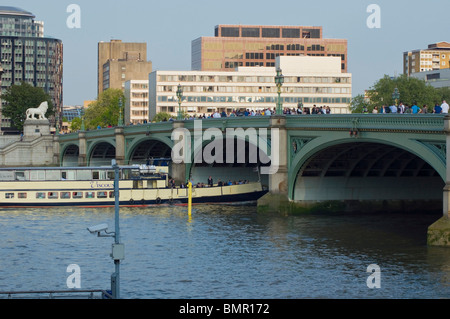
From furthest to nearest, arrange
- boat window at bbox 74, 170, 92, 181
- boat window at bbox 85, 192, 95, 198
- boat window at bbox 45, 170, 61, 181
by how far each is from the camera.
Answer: boat window at bbox 74, 170, 92, 181, boat window at bbox 45, 170, 61, 181, boat window at bbox 85, 192, 95, 198

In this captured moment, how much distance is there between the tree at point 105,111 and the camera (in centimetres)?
17388

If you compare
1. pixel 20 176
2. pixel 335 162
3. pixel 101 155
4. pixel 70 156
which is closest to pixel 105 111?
pixel 70 156

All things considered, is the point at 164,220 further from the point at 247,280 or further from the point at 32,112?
the point at 32,112

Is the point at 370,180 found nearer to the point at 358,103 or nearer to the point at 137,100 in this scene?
the point at 358,103

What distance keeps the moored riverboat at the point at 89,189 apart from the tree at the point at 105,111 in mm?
95251

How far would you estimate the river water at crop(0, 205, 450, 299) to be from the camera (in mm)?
38562

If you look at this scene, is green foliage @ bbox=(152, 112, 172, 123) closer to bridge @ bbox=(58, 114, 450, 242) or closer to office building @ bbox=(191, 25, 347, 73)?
office building @ bbox=(191, 25, 347, 73)

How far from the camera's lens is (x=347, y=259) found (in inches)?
1806

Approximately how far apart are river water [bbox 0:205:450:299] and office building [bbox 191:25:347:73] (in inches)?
4423

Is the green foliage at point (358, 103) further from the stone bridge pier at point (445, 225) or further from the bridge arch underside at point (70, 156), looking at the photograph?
the stone bridge pier at point (445, 225)

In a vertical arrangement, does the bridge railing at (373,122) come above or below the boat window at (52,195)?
above

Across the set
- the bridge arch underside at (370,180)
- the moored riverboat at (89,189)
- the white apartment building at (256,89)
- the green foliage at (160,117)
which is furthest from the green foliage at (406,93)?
the bridge arch underside at (370,180)

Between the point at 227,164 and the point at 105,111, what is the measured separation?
91.1m

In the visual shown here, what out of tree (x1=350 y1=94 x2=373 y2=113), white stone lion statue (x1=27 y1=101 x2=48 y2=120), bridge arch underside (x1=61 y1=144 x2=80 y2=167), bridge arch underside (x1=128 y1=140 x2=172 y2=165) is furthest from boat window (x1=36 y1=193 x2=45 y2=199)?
white stone lion statue (x1=27 y1=101 x2=48 y2=120)
